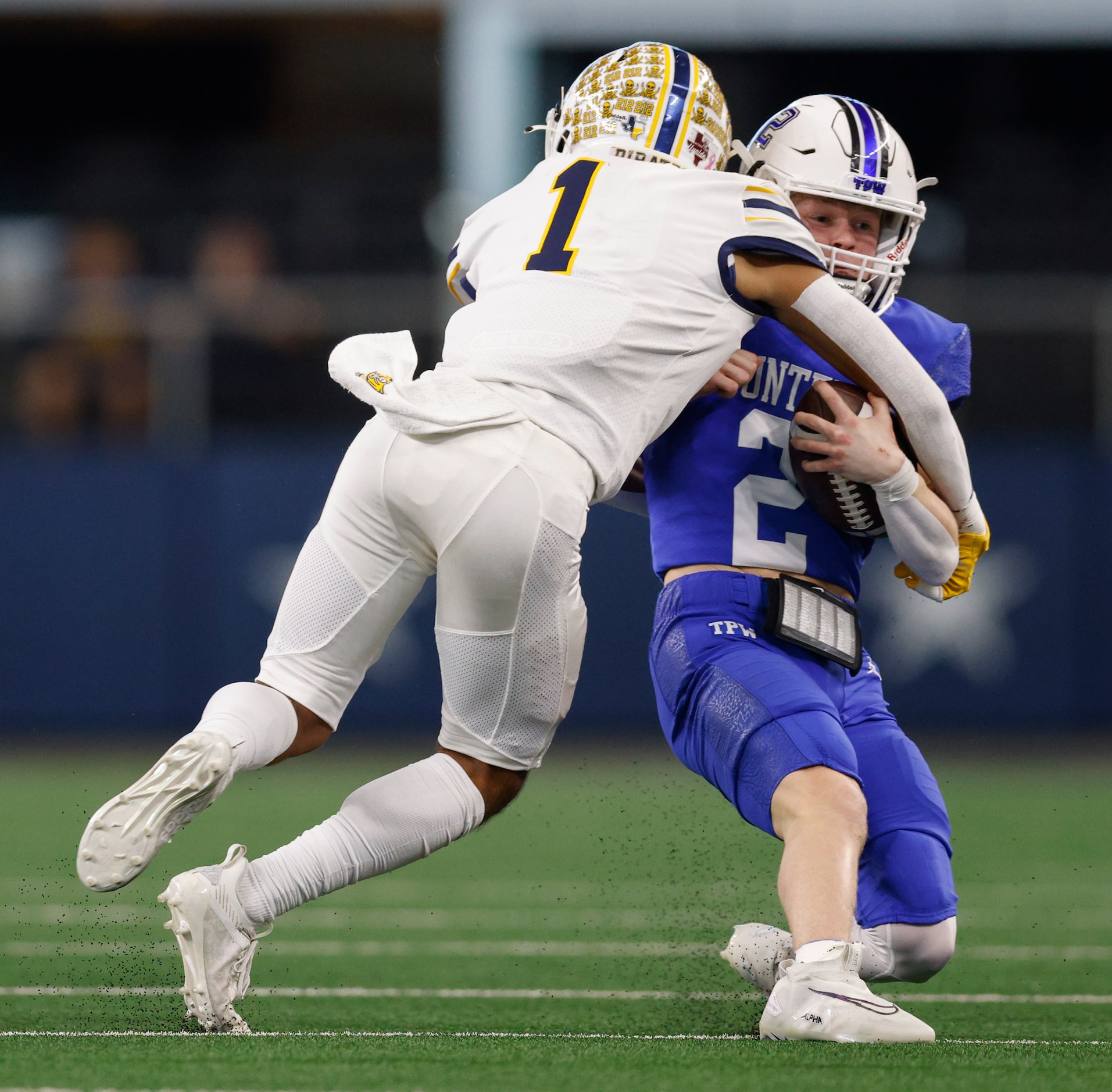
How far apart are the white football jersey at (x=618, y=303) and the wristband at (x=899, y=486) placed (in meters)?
0.36

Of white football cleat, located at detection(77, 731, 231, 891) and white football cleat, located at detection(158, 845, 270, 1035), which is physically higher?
white football cleat, located at detection(77, 731, 231, 891)

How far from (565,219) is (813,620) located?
0.84 m

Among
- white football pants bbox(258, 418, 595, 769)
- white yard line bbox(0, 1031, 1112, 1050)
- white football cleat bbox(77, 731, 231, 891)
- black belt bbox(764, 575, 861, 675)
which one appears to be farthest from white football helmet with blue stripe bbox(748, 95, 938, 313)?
white football cleat bbox(77, 731, 231, 891)

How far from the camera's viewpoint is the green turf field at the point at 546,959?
2699 mm

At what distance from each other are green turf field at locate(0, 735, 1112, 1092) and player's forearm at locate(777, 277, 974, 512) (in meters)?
1.03

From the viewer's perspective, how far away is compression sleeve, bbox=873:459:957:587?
3.22m

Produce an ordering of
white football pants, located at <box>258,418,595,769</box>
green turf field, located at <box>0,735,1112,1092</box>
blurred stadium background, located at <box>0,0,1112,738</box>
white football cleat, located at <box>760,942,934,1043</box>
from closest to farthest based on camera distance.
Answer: green turf field, located at <box>0,735,1112,1092</box> → white football cleat, located at <box>760,942,934,1043</box> → white football pants, located at <box>258,418,595,769</box> → blurred stadium background, located at <box>0,0,1112,738</box>

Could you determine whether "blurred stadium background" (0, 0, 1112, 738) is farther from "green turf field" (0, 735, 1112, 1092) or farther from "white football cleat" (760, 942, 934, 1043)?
"white football cleat" (760, 942, 934, 1043)

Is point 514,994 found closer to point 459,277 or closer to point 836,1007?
point 836,1007

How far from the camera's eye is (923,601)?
9047 mm

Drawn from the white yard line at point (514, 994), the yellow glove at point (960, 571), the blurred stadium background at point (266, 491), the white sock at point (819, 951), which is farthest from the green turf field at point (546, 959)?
the blurred stadium background at point (266, 491)

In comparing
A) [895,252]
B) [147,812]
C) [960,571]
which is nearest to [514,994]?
[147,812]

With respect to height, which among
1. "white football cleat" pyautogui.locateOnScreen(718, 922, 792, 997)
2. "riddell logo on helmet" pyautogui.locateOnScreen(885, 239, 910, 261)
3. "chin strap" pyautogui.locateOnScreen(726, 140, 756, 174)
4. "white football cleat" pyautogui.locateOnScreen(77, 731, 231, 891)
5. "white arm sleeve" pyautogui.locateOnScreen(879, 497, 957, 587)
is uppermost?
"chin strap" pyautogui.locateOnScreen(726, 140, 756, 174)

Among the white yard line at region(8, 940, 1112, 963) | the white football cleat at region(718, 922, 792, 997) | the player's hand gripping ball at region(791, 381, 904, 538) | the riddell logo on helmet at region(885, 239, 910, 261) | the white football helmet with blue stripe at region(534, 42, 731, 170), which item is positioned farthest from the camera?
the white yard line at region(8, 940, 1112, 963)
